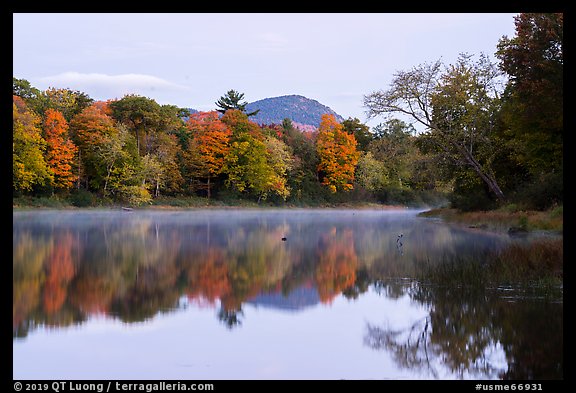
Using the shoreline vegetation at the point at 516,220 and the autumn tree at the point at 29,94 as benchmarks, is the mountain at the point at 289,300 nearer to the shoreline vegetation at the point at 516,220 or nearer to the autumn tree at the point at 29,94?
the shoreline vegetation at the point at 516,220

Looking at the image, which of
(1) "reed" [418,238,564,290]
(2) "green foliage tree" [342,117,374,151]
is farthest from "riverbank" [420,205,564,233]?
(2) "green foliage tree" [342,117,374,151]

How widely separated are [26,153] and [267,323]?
43.0 metres

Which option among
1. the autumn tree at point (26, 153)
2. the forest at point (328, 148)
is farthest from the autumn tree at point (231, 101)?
the autumn tree at point (26, 153)

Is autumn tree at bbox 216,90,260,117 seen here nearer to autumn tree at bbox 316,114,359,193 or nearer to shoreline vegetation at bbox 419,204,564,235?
autumn tree at bbox 316,114,359,193

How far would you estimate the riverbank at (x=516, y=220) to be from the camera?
20922 millimetres

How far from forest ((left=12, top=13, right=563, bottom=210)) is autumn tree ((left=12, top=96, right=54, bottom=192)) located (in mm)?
103

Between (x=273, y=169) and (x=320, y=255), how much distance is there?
1855 inches

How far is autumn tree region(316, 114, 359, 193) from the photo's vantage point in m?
68.9

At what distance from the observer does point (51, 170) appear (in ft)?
154

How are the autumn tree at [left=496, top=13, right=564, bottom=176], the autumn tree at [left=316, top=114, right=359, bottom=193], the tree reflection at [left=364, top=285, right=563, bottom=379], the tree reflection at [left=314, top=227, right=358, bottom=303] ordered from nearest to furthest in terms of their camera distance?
the tree reflection at [left=364, top=285, right=563, bottom=379] < the tree reflection at [left=314, top=227, right=358, bottom=303] < the autumn tree at [left=496, top=13, right=564, bottom=176] < the autumn tree at [left=316, top=114, right=359, bottom=193]

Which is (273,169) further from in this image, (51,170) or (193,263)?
(193,263)

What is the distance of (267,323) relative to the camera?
766cm

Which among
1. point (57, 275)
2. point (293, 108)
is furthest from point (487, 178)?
point (293, 108)
